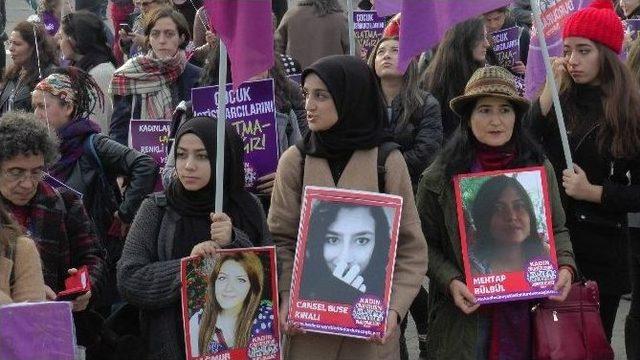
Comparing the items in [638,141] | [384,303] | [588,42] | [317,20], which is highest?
[317,20]

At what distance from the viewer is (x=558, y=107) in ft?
18.0

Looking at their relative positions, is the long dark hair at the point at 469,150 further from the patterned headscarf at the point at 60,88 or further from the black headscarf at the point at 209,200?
the patterned headscarf at the point at 60,88

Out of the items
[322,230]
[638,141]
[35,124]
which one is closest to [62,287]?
[35,124]

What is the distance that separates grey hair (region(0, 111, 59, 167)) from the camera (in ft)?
16.9

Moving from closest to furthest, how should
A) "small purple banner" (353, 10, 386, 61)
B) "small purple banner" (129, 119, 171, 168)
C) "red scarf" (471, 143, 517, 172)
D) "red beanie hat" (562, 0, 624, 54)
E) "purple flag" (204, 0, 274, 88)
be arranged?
"purple flag" (204, 0, 274, 88) → "red scarf" (471, 143, 517, 172) → "red beanie hat" (562, 0, 624, 54) → "small purple banner" (129, 119, 171, 168) → "small purple banner" (353, 10, 386, 61)

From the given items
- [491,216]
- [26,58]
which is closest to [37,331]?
[491,216]

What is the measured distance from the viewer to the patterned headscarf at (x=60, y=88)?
663 cm

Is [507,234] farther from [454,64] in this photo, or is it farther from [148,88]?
[148,88]

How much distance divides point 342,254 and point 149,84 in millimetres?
3450

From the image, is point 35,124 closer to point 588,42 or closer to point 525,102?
point 525,102

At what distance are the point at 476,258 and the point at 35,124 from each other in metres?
1.87

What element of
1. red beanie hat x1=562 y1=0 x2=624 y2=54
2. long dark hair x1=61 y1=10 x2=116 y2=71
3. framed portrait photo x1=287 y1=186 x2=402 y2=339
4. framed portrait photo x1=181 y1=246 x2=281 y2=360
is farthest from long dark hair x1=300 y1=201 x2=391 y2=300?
long dark hair x1=61 y1=10 x2=116 y2=71

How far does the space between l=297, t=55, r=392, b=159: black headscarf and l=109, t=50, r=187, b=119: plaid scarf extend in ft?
9.95

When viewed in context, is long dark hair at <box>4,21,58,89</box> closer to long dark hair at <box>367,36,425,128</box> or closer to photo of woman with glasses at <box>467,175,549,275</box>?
long dark hair at <box>367,36,425,128</box>
